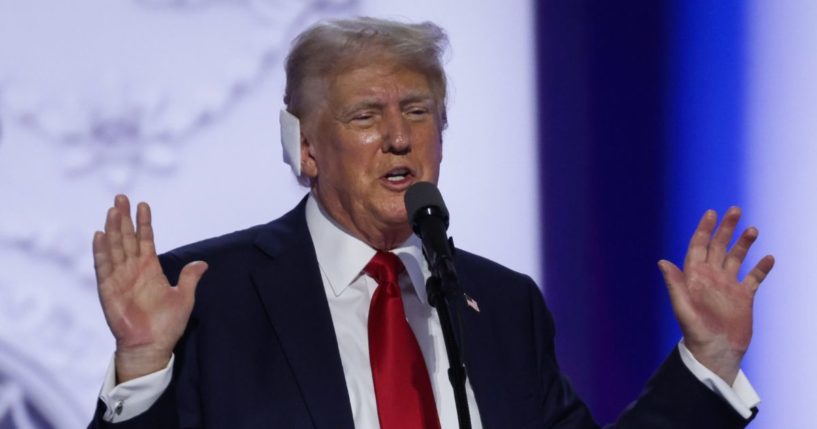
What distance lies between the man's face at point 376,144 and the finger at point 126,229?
17.1 inches

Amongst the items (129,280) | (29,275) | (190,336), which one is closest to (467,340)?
(190,336)

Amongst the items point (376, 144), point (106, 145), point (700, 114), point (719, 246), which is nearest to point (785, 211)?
point (700, 114)

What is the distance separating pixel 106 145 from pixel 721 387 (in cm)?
131

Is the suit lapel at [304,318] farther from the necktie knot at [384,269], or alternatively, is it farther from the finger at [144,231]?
the finger at [144,231]

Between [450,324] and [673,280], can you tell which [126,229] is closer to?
[450,324]

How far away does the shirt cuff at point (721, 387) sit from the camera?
2133 mm

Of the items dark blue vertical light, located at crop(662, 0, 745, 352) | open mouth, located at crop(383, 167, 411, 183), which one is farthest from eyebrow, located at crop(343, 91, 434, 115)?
dark blue vertical light, located at crop(662, 0, 745, 352)

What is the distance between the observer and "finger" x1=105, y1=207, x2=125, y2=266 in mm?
1958

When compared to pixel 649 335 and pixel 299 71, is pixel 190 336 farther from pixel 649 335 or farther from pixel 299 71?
pixel 649 335

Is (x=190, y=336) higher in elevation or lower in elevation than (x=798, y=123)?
lower

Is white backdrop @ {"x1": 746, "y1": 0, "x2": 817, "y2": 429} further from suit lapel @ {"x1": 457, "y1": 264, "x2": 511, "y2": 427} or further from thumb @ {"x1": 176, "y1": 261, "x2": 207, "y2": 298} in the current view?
thumb @ {"x1": 176, "y1": 261, "x2": 207, "y2": 298}

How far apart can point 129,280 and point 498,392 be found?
654mm

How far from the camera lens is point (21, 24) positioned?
2680mm

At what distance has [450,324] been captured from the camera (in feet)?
5.78
